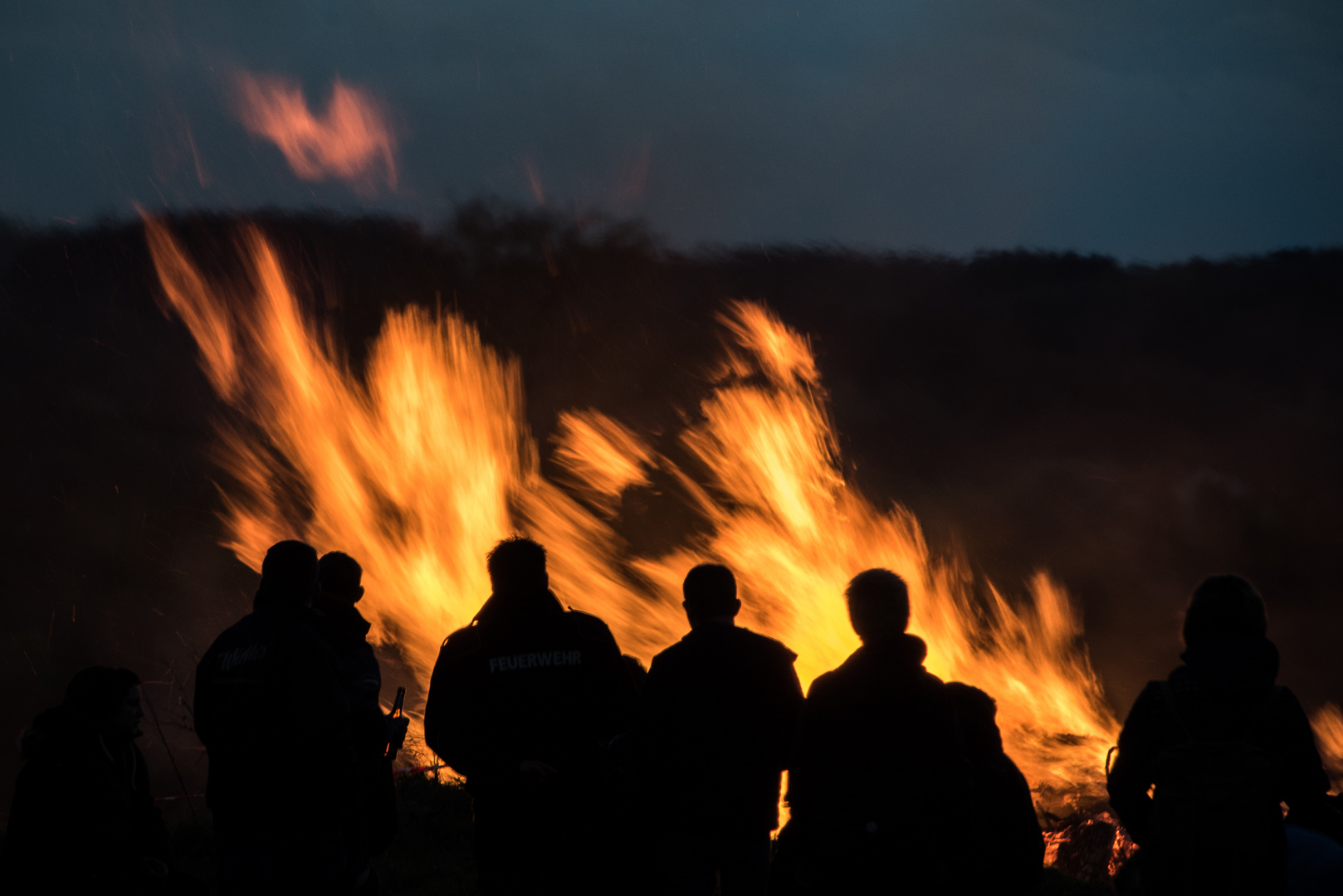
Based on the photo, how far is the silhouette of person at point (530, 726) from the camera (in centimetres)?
366

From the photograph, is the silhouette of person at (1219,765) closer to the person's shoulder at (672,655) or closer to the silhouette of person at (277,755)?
the person's shoulder at (672,655)

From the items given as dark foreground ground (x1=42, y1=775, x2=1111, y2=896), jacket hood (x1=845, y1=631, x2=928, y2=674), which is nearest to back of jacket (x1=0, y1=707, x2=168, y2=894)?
jacket hood (x1=845, y1=631, x2=928, y2=674)

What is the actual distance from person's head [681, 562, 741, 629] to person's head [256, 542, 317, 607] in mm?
1554

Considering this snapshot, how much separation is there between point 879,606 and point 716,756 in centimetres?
102

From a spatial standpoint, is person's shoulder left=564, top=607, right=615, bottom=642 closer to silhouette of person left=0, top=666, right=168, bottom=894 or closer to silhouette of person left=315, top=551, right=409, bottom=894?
silhouette of person left=315, top=551, right=409, bottom=894

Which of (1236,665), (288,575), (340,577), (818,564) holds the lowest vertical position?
(1236,665)

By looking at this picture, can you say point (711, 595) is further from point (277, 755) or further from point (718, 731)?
point (277, 755)

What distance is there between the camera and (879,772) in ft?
10.1

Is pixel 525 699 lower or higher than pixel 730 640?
lower

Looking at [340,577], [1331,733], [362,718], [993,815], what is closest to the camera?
[993,815]

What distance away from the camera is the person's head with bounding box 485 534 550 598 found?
151 inches

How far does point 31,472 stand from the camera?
46.0m

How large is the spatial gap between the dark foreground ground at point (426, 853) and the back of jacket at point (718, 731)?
16.8ft

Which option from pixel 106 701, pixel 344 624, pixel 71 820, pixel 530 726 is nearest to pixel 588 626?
pixel 530 726
